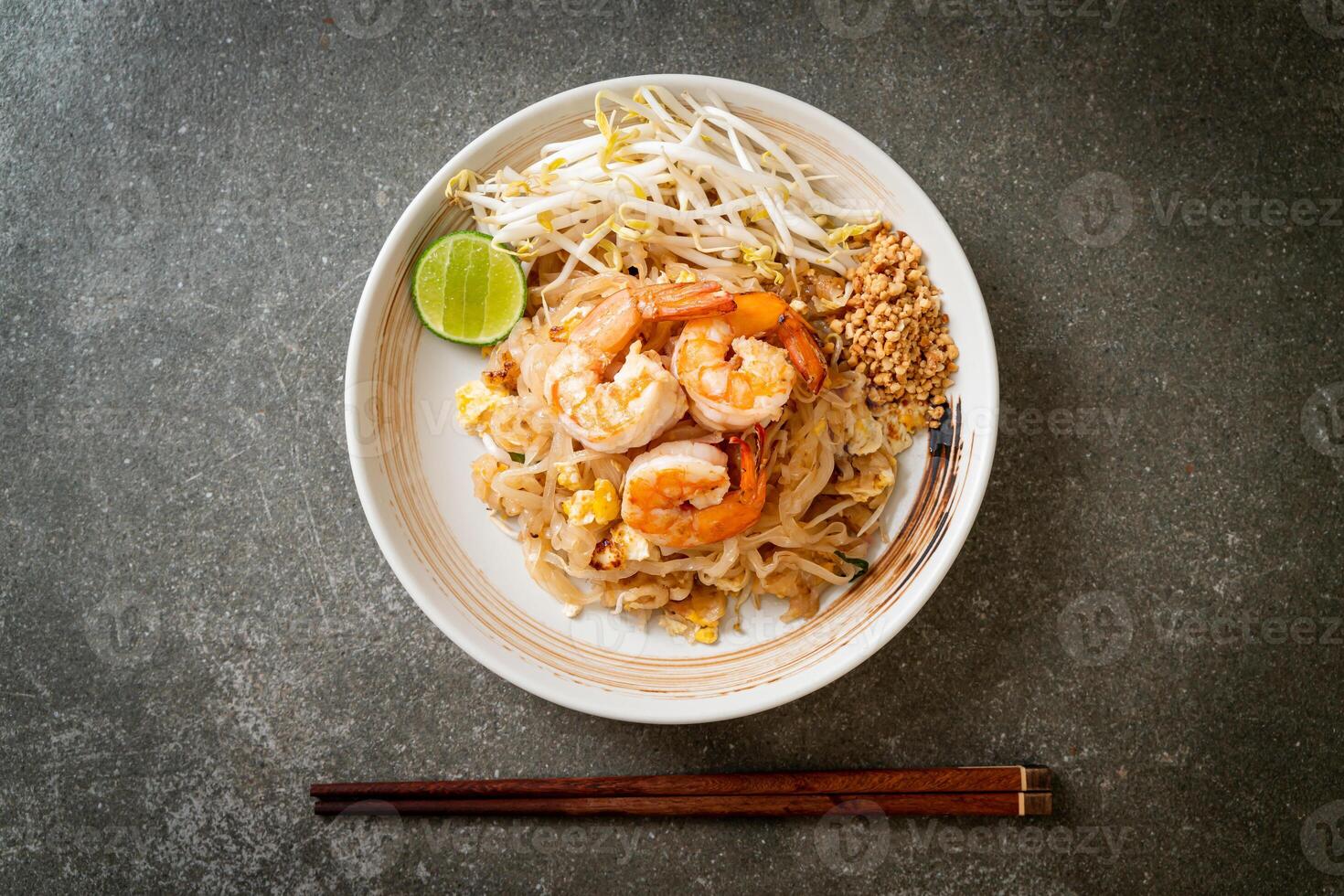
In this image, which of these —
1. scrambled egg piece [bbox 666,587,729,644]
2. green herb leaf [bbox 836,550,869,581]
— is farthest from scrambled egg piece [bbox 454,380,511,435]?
green herb leaf [bbox 836,550,869,581]

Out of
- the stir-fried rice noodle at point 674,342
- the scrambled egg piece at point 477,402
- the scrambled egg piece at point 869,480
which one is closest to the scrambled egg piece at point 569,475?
the stir-fried rice noodle at point 674,342

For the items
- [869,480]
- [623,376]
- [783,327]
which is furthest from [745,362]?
[869,480]

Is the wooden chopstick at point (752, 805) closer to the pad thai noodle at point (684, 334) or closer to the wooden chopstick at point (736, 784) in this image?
the wooden chopstick at point (736, 784)

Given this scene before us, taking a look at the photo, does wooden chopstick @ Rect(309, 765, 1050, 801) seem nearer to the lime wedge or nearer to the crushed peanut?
the crushed peanut

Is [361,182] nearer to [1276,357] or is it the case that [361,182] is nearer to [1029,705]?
[1029,705]

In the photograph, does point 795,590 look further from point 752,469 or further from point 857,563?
point 752,469
